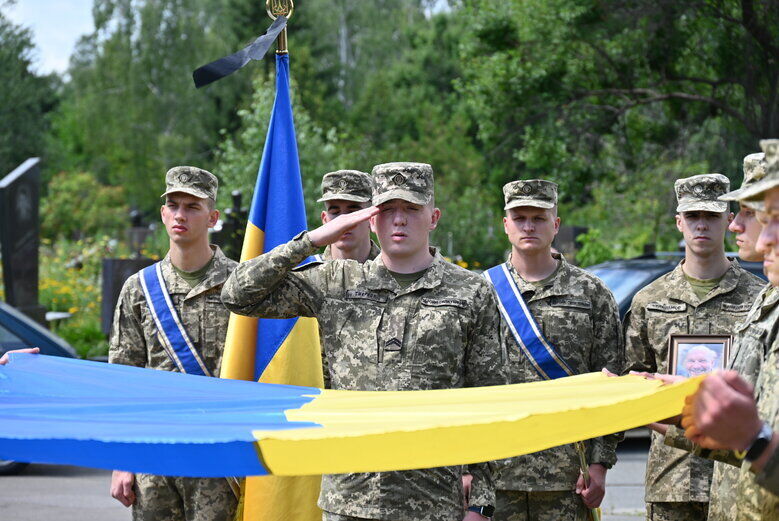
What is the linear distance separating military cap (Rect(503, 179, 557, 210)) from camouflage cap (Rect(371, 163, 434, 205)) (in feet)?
4.49

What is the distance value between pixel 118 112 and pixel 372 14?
13798 millimetres

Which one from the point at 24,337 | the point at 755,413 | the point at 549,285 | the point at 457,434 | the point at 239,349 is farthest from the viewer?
the point at 24,337

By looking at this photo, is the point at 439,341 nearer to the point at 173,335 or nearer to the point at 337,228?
the point at 337,228

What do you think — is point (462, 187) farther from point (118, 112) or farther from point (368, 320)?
point (368, 320)

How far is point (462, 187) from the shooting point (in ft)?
134

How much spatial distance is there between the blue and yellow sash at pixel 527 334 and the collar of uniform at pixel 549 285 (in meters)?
0.04

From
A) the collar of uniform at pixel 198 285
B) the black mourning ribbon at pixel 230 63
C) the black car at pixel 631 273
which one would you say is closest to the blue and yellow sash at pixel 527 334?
the collar of uniform at pixel 198 285

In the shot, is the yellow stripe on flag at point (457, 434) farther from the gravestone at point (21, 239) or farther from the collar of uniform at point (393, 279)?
the gravestone at point (21, 239)

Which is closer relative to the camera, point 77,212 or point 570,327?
point 570,327

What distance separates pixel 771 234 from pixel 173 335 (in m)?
3.32

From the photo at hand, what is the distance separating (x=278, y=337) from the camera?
229 inches

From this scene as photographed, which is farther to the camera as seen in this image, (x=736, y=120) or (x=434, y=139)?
(x=434, y=139)

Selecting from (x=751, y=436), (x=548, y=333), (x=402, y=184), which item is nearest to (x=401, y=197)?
(x=402, y=184)

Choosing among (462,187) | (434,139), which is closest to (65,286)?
(462,187)
